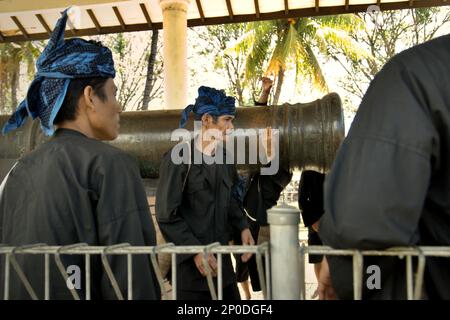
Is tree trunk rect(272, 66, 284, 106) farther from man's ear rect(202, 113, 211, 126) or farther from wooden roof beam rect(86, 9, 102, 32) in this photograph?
man's ear rect(202, 113, 211, 126)

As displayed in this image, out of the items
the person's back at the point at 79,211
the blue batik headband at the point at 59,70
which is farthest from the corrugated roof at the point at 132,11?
the person's back at the point at 79,211

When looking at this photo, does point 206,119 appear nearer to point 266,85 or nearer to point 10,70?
point 266,85

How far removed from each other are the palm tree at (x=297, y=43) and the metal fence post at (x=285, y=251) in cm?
1617

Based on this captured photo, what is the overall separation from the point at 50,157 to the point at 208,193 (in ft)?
5.63

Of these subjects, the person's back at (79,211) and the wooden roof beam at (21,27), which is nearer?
the person's back at (79,211)

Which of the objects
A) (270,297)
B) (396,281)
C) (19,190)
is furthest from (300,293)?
(19,190)

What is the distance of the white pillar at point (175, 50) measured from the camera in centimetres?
→ 674

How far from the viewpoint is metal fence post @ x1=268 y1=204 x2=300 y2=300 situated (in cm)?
122

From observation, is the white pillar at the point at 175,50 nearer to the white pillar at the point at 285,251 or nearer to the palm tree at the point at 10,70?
the white pillar at the point at 285,251

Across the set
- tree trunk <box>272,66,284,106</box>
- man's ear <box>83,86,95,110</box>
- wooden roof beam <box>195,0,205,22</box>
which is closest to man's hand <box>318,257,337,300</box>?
man's ear <box>83,86,95,110</box>

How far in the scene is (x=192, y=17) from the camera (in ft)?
24.0

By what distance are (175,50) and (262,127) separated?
3536 millimetres

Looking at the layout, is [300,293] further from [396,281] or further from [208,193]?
[208,193]

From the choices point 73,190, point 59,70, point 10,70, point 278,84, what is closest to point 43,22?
point 59,70
